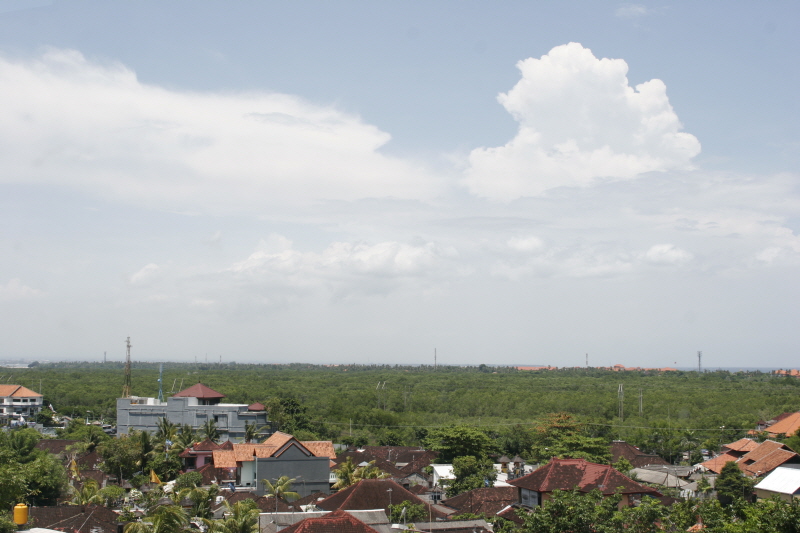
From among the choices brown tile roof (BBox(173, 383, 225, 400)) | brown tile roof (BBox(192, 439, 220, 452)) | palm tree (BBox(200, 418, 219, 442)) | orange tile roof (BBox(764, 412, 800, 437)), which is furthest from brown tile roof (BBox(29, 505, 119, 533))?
orange tile roof (BBox(764, 412, 800, 437))

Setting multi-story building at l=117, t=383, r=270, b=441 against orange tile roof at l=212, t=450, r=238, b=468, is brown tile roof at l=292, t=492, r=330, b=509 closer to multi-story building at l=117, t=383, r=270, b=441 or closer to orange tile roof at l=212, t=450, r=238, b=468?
orange tile roof at l=212, t=450, r=238, b=468

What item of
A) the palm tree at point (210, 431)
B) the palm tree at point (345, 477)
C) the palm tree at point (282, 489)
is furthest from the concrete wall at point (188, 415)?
the palm tree at point (282, 489)

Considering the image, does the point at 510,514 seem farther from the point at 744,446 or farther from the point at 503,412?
the point at 503,412

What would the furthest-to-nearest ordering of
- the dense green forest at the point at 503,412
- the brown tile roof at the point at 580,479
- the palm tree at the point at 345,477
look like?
the dense green forest at the point at 503,412 → the palm tree at the point at 345,477 → the brown tile roof at the point at 580,479

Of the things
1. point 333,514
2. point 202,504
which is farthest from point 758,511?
point 202,504

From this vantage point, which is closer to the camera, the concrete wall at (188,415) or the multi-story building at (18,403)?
the concrete wall at (188,415)

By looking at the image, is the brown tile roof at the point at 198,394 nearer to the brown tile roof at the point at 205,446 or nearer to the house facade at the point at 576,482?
the brown tile roof at the point at 205,446

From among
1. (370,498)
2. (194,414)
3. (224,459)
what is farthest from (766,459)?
(194,414)

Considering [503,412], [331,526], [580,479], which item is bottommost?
[503,412]
